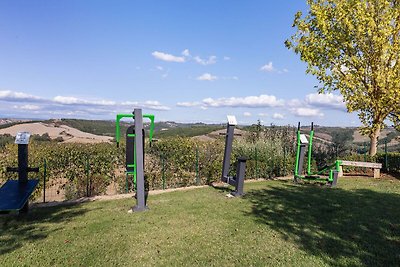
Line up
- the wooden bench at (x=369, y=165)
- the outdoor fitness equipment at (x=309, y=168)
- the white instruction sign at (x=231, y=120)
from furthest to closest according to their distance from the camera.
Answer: the wooden bench at (x=369, y=165)
the outdoor fitness equipment at (x=309, y=168)
the white instruction sign at (x=231, y=120)

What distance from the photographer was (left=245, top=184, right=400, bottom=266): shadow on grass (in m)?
4.52

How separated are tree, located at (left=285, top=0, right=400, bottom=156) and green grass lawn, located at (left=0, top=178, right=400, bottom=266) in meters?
6.53

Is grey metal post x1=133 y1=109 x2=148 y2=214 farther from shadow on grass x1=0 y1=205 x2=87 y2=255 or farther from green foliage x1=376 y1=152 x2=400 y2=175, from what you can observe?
green foliage x1=376 y1=152 x2=400 y2=175

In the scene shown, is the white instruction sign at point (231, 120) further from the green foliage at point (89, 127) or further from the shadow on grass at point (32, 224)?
the green foliage at point (89, 127)

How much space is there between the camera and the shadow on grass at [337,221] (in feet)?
14.8

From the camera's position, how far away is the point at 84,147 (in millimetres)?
10688

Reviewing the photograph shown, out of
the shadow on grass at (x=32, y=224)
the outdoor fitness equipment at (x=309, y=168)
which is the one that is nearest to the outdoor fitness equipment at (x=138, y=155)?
the shadow on grass at (x=32, y=224)

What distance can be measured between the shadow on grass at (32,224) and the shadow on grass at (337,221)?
4.17m

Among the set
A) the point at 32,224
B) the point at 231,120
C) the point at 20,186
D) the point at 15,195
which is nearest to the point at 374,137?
the point at 231,120

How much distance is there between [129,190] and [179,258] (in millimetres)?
5904

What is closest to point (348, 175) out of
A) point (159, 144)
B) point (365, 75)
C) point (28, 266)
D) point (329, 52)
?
point (365, 75)

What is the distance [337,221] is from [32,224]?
626 centimetres

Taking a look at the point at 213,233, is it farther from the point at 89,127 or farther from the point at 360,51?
the point at 89,127

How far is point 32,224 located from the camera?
610 cm
